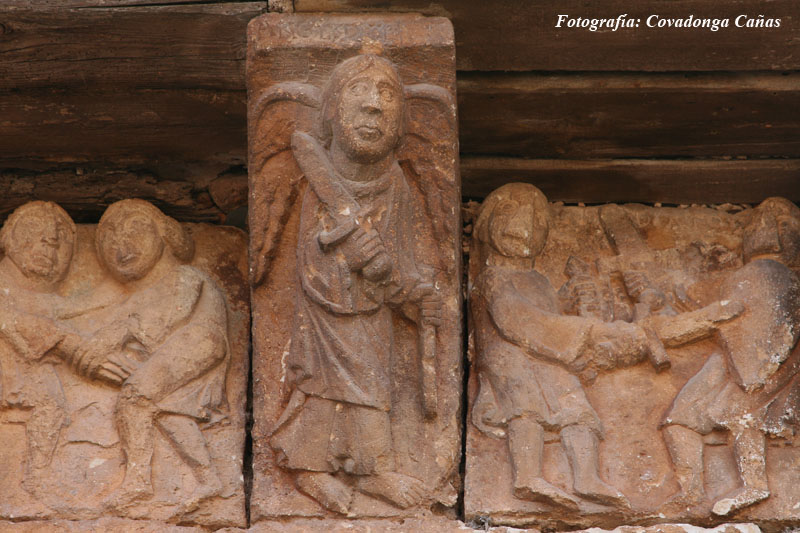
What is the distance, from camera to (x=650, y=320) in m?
4.82

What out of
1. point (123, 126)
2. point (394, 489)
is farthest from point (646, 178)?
point (123, 126)

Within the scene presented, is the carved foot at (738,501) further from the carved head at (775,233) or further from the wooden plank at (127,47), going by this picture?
the wooden plank at (127,47)

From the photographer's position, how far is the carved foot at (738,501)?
441 centimetres

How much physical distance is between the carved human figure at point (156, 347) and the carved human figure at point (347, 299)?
338 millimetres

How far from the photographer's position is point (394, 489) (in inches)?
175

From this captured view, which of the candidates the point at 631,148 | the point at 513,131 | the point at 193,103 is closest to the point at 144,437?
the point at 193,103

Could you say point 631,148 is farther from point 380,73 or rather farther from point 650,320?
point 380,73

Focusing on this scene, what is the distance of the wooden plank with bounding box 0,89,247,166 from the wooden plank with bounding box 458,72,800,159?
84 centimetres

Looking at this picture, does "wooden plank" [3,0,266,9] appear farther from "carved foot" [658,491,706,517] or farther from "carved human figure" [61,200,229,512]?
"carved foot" [658,491,706,517]

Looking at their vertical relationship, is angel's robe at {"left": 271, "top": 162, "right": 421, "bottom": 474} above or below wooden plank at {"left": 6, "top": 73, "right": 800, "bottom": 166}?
below

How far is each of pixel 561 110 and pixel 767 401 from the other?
120 centimetres

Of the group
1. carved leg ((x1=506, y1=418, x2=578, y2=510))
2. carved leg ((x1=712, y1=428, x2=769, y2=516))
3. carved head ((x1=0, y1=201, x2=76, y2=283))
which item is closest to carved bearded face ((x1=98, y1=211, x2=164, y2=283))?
carved head ((x1=0, y1=201, x2=76, y2=283))

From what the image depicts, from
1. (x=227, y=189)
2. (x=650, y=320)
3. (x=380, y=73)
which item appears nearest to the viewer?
(x=380, y=73)

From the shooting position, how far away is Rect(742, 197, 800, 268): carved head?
4906 millimetres
